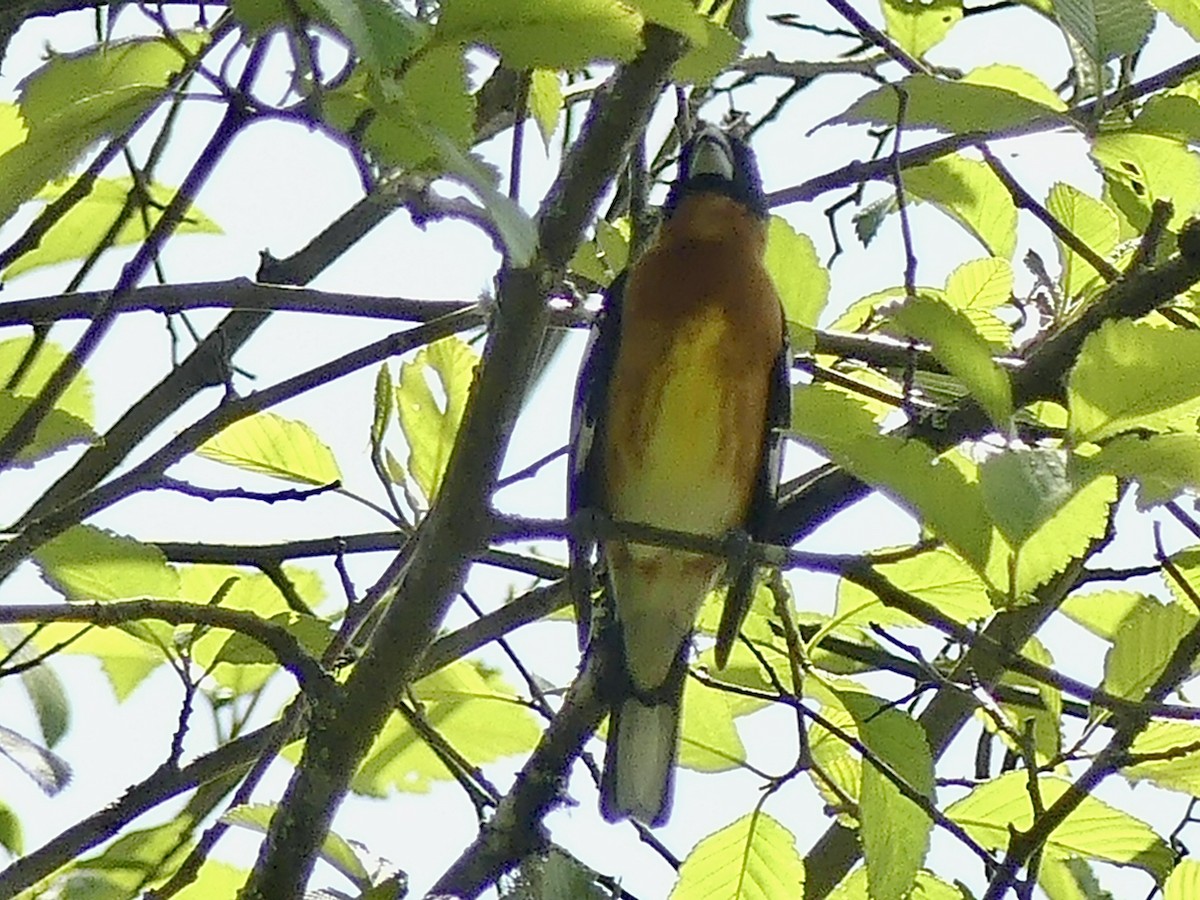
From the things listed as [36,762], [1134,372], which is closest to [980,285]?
[1134,372]

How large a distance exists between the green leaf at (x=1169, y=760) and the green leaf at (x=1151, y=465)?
521 mm

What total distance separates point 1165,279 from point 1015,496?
49cm

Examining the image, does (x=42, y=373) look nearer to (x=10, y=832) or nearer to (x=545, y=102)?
(x=10, y=832)

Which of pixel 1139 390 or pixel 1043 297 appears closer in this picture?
pixel 1139 390

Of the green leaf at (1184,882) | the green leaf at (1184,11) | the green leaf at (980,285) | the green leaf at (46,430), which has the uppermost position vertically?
the green leaf at (980,285)

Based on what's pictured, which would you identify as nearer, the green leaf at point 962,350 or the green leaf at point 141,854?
the green leaf at point 962,350

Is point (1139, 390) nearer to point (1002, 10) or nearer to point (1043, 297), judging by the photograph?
point (1043, 297)

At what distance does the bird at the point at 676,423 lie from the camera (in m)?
2.59

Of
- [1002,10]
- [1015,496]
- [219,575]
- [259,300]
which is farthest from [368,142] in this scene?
[1002,10]

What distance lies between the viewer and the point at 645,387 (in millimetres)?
2609

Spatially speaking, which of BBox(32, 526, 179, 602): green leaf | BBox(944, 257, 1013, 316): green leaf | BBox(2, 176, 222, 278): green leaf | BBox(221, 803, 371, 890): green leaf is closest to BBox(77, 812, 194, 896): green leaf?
BBox(221, 803, 371, 890): green leaf

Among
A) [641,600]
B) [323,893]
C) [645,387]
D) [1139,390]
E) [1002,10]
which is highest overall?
[1002,10]

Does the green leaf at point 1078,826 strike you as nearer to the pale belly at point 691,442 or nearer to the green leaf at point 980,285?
the green leaf at point 980,285

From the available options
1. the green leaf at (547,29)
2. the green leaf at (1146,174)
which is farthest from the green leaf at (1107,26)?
the green leaf at (547,29)
